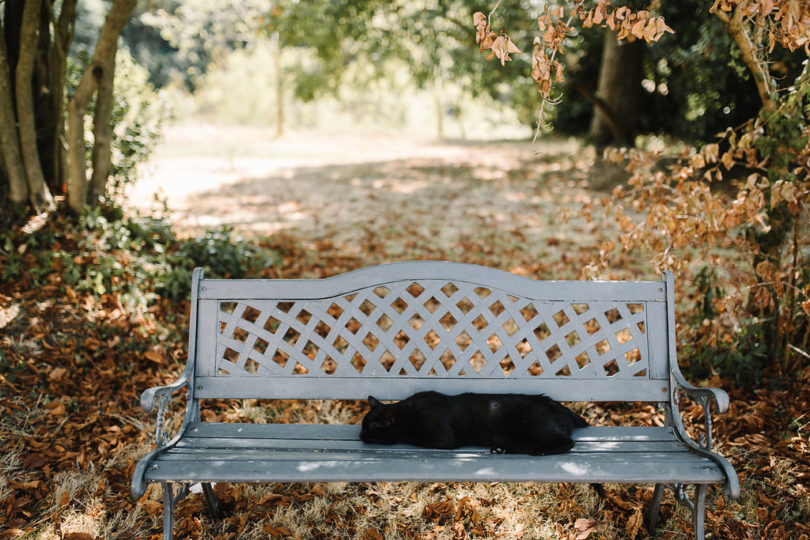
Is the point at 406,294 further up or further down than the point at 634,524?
further up

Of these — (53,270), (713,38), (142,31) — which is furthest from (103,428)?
(142,31)

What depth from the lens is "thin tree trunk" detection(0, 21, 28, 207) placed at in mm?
4578

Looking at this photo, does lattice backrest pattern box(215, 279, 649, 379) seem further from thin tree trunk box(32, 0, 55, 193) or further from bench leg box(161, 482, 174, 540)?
thin tree trunk box(32, 0, 55, 193)

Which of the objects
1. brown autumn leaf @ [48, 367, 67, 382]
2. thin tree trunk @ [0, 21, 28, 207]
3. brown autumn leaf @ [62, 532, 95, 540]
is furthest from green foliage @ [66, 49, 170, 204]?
brown autumn leaf @ [62, 532, 95, 540]

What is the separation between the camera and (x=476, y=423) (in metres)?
2.75

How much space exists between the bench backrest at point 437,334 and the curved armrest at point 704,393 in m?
0.09

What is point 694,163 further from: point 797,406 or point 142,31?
point 142,31

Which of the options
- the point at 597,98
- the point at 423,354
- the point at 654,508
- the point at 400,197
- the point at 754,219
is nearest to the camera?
the point at 654,508

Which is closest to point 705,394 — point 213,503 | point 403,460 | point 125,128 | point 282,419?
point 403,460

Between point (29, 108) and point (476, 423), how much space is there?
14.3 feet

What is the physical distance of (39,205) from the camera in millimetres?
4938

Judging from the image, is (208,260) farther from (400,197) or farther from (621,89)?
(621,89)

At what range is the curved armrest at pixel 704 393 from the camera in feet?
7.86

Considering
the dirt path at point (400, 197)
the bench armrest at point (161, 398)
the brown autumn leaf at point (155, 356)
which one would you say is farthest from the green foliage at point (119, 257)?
the bench armrest at point (161, 398)
